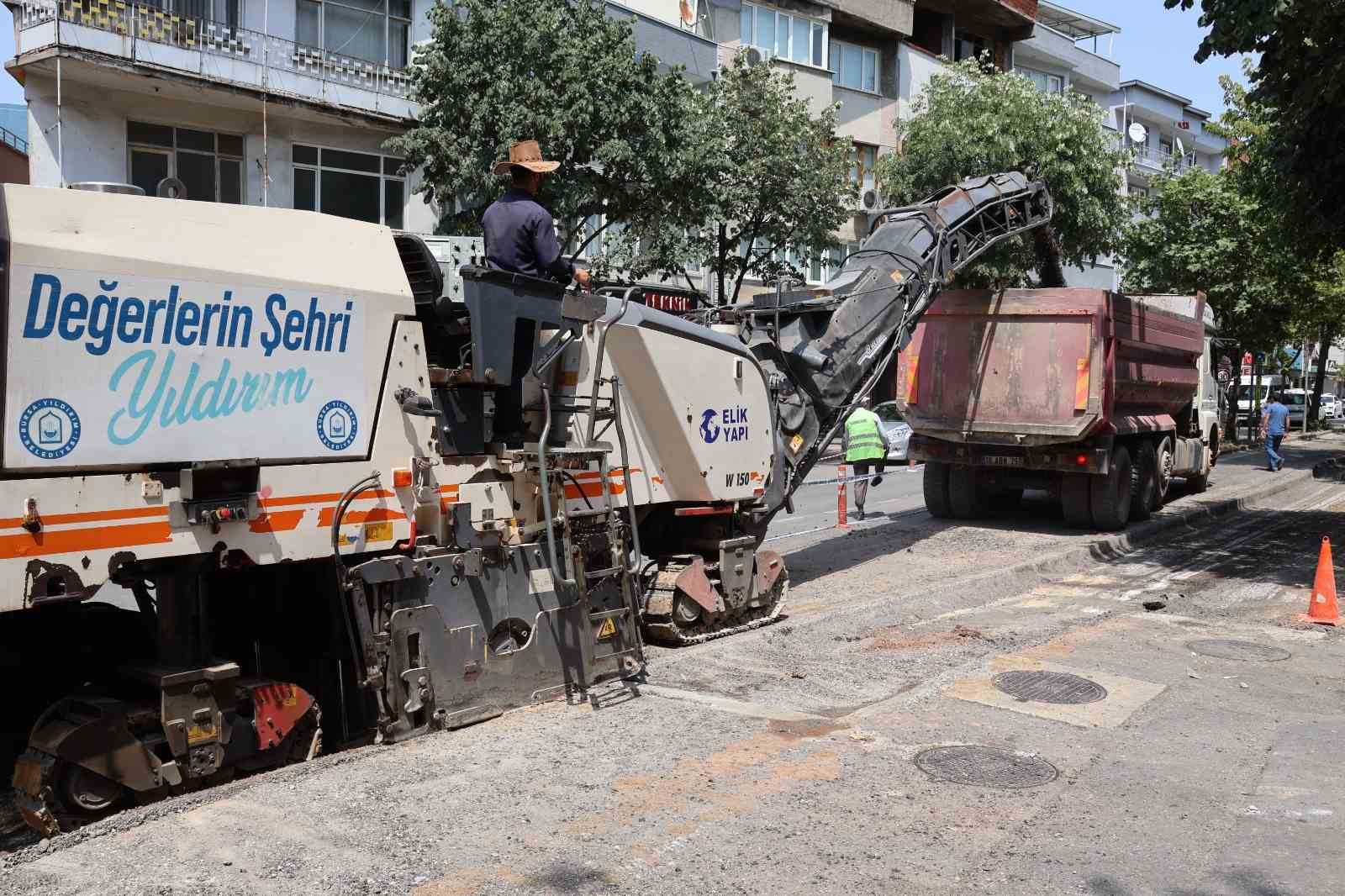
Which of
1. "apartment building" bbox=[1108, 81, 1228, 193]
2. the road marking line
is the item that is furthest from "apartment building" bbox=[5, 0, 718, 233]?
"apartment building" bbox=[1108, 81, 1228, 193]

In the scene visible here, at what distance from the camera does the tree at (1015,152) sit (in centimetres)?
2353

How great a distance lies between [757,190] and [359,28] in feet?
24.4

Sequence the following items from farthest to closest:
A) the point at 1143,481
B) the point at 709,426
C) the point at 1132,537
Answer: the point at 1143,481 → the point at 1132,537 → the point at 709,426

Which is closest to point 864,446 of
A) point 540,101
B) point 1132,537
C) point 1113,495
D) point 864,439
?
point 864,439

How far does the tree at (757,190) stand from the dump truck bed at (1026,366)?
6621mm

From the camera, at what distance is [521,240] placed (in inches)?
256

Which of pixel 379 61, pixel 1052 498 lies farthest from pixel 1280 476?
pixel 379 61

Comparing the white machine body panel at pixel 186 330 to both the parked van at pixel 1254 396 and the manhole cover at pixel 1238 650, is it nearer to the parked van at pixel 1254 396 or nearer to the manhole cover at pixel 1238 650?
the manhole cover at pixel 1238 650

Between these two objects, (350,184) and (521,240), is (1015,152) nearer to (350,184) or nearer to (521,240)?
(350,184)

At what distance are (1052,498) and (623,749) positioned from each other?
1231cm

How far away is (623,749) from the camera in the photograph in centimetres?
561

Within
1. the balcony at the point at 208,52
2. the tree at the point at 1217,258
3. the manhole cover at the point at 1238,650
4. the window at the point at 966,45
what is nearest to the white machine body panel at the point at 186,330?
the manhole cover at the point at 1238,650

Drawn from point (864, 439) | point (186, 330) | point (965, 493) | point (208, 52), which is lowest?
point (965, 493)

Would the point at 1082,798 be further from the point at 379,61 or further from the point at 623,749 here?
→ the point at 379,61
